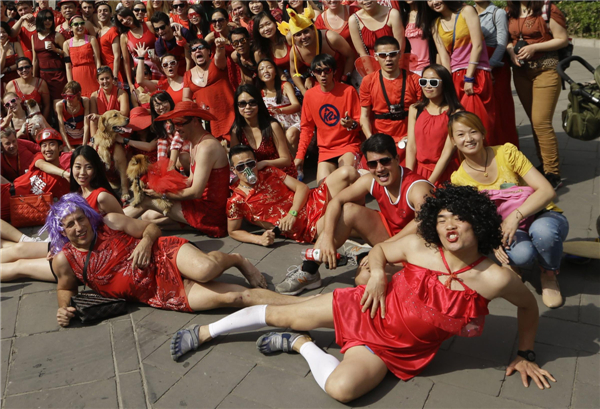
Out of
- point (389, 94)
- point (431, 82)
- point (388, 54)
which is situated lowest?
point (389, 94)

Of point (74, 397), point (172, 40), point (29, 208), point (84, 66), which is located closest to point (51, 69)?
point (84, 66)

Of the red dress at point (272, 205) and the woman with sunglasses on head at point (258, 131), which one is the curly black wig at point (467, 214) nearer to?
the red dress at point (272, 205)

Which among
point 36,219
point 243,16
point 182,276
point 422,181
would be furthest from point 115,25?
point 422,181

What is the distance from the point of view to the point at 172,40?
7.18m

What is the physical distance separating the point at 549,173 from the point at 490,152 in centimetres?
187

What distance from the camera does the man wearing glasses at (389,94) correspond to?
5.15 metres

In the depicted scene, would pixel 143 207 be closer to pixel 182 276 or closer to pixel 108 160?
pixel 108 160

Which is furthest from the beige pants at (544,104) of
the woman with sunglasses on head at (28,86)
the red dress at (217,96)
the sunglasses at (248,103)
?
the woman with sunglasses on head at (28,86)

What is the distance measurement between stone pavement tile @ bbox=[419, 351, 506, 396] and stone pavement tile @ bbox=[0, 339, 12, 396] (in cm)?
251

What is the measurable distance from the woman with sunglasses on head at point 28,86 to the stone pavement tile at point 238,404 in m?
6.29

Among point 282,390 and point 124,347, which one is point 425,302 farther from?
point 124,347

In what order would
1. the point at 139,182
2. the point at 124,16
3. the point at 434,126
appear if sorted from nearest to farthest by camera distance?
the point at 434,126 → the point at 139,182 → the point at 124,16

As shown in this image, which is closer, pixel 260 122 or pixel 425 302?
pixel 425 302

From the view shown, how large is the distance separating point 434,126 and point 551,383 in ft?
7.55
